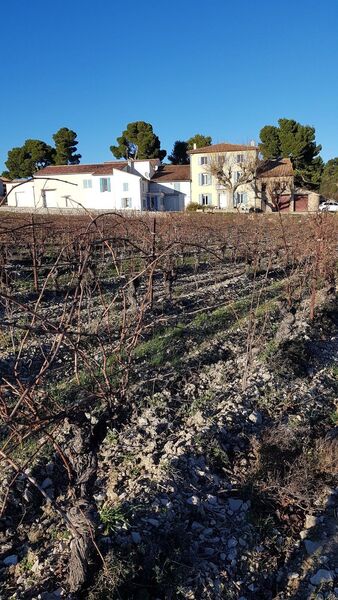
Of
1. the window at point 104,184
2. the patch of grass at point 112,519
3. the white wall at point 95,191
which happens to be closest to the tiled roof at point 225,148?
the white wall at point 95,191

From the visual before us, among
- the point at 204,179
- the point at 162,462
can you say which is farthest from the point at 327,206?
the point at 204,179

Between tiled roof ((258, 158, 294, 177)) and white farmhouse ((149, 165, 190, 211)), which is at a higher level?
tiled roof ((258, 158, 294, 177))

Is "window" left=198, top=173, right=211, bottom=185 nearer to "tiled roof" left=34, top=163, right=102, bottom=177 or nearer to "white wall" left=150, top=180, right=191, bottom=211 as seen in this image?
"white wall" left=150, top=180, right=191, bottom=211

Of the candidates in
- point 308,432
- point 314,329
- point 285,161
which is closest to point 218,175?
point 285,161

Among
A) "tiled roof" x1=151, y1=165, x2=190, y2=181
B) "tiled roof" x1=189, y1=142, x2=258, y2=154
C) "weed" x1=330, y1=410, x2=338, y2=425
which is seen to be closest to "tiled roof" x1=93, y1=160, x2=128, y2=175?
"tiled roof" x1=151, y1=165, x2=190, y2=181

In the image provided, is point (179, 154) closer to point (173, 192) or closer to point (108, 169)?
point (173, 192)

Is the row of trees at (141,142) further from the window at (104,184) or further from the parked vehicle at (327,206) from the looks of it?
the parked vehicle at (327,206)

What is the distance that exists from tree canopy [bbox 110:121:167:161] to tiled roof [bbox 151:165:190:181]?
13.7 ft

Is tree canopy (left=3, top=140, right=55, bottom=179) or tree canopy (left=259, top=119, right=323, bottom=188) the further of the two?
tree canopy (left=3, top=140, right=55, bottom=179)

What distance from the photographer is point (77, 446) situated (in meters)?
3.07

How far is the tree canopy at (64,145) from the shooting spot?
48344 mm

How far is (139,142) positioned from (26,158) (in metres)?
11.5

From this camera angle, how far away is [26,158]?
4775 centimetres

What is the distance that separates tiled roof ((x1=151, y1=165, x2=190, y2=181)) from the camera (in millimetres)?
42312
